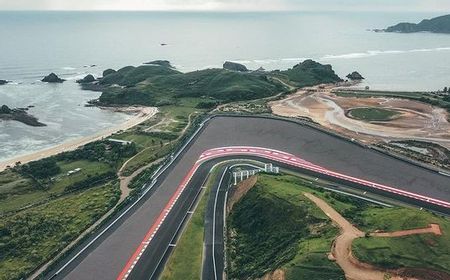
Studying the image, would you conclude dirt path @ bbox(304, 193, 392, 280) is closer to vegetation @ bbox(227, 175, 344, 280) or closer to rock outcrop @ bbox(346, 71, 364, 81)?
vegetation @ bbox(227, 175, 344, 280)

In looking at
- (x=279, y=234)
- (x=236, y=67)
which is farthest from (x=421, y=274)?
(x=236, y=67)

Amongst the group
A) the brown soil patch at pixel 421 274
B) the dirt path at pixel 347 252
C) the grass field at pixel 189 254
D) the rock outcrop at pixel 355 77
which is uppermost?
the rock outcrop at pixel 355 77

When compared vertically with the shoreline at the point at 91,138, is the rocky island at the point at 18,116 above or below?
above

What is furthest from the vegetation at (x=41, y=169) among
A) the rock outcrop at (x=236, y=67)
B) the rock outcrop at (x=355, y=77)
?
the rock outcrop at (x=355, y=77)

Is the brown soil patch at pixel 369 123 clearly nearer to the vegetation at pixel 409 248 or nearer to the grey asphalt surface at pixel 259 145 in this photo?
the grey asphalt surface at pixel 259 145

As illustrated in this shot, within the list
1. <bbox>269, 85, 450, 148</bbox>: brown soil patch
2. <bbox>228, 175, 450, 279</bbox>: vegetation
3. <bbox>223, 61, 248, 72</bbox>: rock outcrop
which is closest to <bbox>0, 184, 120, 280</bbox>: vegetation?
<bbox>228, 175, 450, 279</bbox>: vegetation

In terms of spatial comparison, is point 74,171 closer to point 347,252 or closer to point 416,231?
point 347,252

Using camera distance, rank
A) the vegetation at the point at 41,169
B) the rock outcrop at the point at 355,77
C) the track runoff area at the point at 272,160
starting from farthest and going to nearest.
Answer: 1. the rock outcrop at the point at 355,77
2. the vegetation at the point at 41,169
3. the track runoff area at the point at 272,160
